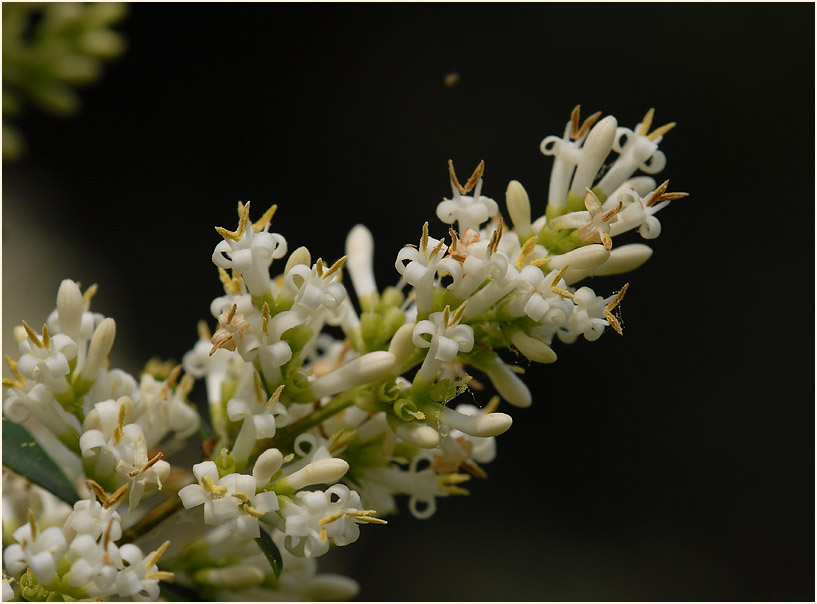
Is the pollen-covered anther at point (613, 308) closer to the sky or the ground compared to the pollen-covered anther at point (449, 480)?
closer to the sky

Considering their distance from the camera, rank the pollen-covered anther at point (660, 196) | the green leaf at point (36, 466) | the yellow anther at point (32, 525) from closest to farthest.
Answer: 1. the yellow anther at point (32, 525)
2. the pollen-covered anther at point (660, 196)
3. the green leaf at point (36, 466)

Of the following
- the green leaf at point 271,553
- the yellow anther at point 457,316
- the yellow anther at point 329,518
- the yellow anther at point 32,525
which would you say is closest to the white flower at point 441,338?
the yellow anther at point 457,316

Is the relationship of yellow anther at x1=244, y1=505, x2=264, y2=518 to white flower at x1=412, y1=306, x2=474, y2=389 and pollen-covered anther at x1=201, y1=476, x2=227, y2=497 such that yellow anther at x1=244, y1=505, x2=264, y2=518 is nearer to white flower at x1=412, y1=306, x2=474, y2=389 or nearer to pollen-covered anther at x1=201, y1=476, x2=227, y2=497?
pollen-covered anther at x1=201, y1=476, x2=227, y2=497

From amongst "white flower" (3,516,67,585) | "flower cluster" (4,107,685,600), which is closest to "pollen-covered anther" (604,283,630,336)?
"flower cluster" (4,107,685,600)

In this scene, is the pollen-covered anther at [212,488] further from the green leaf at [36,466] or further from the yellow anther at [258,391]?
the green leaf at [36,466]

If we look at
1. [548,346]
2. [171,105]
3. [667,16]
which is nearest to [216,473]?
[548,346]
